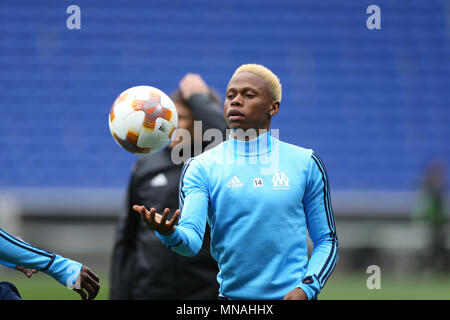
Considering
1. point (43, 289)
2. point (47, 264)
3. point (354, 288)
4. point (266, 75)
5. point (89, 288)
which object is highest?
point (266, 75)

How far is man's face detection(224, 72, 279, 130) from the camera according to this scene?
3.07m

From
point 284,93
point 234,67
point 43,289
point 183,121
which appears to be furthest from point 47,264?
point 234,67

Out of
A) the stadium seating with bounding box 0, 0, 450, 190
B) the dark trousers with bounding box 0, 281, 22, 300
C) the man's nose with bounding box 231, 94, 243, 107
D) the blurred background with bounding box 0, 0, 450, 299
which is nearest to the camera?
the dark trousers with bounding box 0, 281, 22, 300

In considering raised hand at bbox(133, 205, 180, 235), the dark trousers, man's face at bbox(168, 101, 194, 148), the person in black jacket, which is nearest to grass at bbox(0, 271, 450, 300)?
the person in black jacket

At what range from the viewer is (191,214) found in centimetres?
293

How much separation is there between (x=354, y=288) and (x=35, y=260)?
7.77 m

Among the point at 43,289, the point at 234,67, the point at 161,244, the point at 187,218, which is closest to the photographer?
the point at 187,218

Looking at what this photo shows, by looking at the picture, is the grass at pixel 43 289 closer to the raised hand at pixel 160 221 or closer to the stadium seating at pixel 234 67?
the stadium seating at pixel 234 67

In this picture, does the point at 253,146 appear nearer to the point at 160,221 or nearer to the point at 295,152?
the point at 295,152

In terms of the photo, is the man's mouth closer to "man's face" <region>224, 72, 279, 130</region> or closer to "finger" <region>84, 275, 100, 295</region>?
"man's face" <region>224, 72, 279, 130</region>

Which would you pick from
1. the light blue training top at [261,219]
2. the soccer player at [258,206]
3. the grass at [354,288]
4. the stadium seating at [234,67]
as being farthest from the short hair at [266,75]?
the stadium seating at [234,67]

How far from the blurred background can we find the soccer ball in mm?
9174

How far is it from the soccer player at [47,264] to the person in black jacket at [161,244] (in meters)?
1.38

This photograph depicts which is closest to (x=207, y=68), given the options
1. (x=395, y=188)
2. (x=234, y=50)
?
(x=234, y=50)
